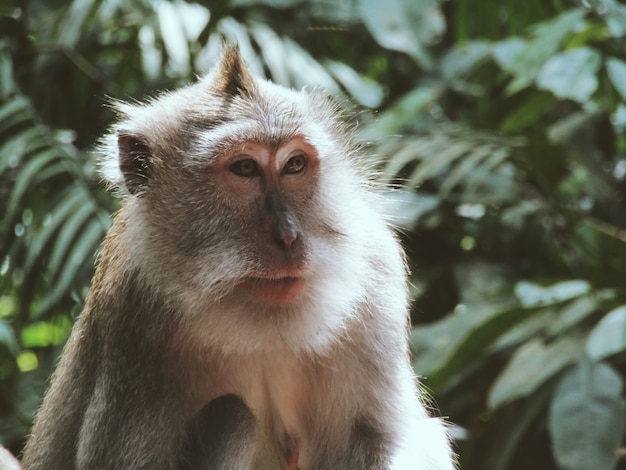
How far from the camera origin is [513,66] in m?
4.28

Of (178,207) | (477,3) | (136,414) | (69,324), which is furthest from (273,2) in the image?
(136,414)

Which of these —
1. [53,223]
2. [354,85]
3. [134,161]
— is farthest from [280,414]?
[354,85]

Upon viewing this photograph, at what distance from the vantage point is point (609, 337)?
3762 mm

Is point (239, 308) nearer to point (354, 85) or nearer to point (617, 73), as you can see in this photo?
point (617, 73)

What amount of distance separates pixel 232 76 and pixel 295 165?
1.24ft

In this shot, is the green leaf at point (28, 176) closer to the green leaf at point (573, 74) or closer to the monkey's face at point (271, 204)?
the monkey's face at point (271, 204)

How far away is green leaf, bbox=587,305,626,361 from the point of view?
3721 millimetres

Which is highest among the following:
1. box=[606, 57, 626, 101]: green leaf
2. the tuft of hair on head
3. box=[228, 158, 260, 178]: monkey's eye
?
the tuft of hair on head

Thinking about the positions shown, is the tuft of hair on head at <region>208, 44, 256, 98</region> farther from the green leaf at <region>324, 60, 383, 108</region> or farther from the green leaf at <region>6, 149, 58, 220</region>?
the green leaf at <region>324, 60, 383, 108</region>

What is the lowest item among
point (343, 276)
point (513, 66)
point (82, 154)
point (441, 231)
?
point (441, 231)

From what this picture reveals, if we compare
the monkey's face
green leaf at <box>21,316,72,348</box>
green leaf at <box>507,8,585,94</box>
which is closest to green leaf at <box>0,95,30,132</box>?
green leaf at <box>21,316,72,348</box>

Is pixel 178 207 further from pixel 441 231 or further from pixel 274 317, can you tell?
pixel 441 231

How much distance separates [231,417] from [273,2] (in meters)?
2.82

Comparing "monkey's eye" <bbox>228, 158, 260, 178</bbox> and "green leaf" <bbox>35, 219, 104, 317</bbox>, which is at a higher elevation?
"monkey's eye" <bbox>228, 158, 260, 178</bbox>
